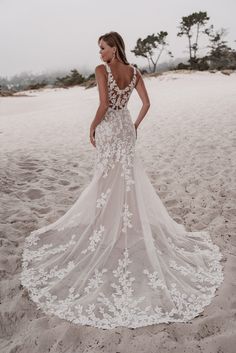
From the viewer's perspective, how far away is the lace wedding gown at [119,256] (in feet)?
9.15

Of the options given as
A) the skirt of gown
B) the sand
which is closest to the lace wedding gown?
the skirt of gown

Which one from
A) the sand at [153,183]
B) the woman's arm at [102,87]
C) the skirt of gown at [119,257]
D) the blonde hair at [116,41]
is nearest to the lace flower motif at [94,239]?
the skirt of gown at [119,257]

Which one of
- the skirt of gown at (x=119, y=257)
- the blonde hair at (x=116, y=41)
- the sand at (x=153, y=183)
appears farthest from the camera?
the blonde hair at (x=116, y=41)

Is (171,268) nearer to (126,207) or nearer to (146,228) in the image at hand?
(146,228)

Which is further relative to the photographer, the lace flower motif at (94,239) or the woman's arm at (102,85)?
the lace flower motif at (94,239)

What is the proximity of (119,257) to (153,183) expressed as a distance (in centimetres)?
277

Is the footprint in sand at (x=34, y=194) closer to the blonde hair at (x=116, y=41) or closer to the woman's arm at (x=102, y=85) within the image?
the woman's arm at (x=102, y=85)

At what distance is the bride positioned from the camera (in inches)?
110

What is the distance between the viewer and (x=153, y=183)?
5.89 m

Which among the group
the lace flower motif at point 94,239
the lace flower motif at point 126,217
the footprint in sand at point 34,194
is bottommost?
the footprint in sand at point 34,194

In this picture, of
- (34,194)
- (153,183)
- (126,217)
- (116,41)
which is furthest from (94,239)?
(153,183)

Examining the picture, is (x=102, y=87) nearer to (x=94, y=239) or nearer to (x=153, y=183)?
(x=94, y=239)

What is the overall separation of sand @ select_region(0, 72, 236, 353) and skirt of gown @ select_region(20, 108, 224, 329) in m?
0.11

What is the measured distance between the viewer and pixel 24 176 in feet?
21.0
